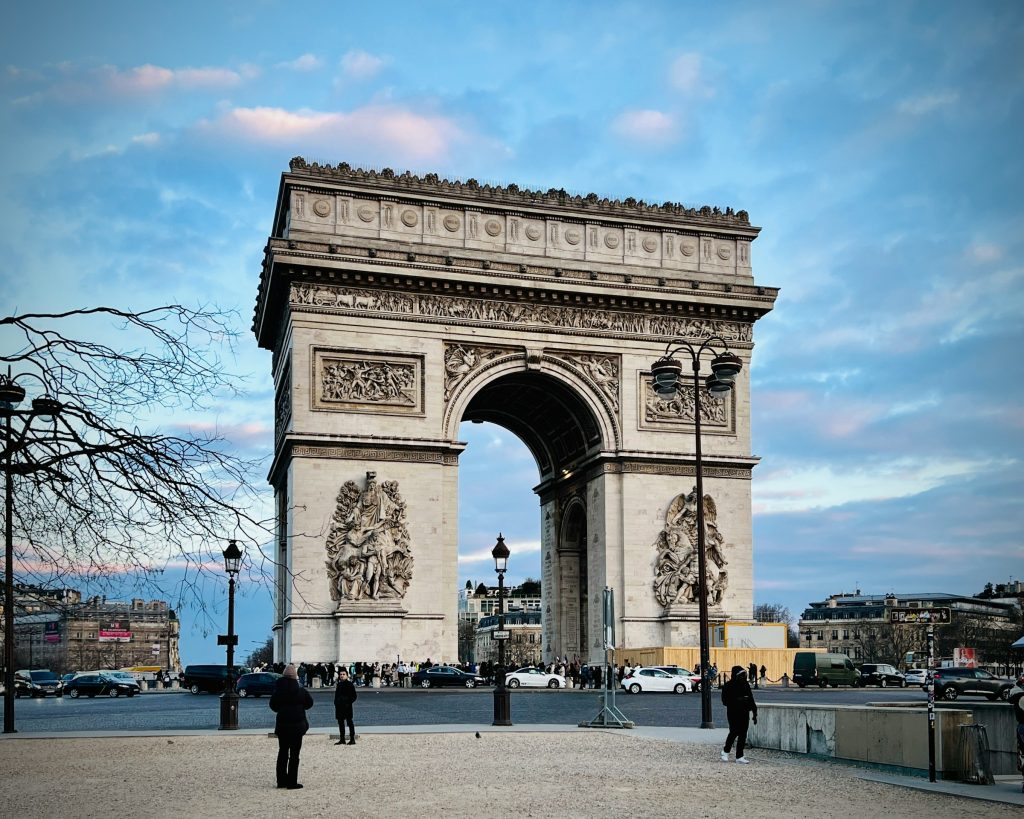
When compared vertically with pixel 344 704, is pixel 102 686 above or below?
below

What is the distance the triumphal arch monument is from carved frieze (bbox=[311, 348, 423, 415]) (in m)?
0.06

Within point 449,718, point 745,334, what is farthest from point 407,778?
point 745,334

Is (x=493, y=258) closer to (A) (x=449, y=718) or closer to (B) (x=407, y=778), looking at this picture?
Result: (A) (x=449, y=718)

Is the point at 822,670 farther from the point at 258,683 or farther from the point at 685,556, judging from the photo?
the point at 258,683

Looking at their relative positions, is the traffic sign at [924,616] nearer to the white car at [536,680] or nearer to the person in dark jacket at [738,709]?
the person in dark jacket at [738,709]

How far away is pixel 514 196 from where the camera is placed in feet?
161

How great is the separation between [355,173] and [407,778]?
33.5 m

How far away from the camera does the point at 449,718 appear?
97.2 feet

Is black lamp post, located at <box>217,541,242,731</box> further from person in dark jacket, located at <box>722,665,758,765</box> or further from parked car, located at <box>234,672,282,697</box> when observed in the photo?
parked car, located at <box>234,672,282,697</box>

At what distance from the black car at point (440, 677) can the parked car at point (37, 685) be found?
70.5ft

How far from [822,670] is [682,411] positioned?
43.6ft

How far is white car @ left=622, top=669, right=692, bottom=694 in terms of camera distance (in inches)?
1732

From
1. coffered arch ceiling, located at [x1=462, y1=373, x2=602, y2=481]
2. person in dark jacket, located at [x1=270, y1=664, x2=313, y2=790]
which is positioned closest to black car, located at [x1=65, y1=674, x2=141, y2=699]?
coffered arch ceiling, located at [x1=462, y1=373, x2=602, y2=481]

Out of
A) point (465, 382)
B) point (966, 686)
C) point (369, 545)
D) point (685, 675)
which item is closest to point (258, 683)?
point (369, 545)
